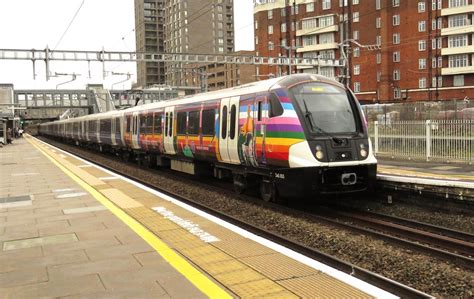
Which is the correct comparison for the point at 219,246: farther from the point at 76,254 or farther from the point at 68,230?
the point at 68,230

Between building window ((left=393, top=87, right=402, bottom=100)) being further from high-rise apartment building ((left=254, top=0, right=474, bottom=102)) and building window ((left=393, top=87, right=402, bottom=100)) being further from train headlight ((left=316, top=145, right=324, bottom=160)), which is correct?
train headlight ((left=316, top=145, right=324, bottom=160))

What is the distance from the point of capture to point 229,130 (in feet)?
39.8

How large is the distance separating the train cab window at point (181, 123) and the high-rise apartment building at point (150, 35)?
9013 cm

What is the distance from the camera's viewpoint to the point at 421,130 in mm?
18203

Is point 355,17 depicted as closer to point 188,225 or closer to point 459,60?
point 459,60

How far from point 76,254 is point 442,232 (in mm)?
5990

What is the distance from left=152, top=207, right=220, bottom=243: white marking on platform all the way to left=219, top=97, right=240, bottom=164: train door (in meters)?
2.87

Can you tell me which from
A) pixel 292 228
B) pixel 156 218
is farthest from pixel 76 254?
pixel 292 228

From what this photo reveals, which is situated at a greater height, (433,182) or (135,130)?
(135,130)

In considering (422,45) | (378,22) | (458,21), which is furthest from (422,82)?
(378,22)

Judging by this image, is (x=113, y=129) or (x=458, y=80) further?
(x=458, y=80)

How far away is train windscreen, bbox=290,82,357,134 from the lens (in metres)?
9.80

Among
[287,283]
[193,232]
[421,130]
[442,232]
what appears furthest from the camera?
[421,130]

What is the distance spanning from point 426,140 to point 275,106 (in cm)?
1008
